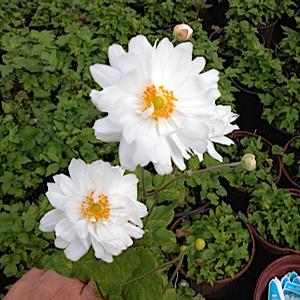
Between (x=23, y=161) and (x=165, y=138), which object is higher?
(x=165, y=138)

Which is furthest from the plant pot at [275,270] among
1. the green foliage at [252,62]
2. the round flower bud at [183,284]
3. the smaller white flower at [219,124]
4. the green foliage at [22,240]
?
the smaller white flower at [219,124]

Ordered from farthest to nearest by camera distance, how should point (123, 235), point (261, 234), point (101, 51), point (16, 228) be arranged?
point (101, 51), point (261, 234), point (16, 228), point (123, 235)

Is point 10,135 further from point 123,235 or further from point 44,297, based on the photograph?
point 123,235

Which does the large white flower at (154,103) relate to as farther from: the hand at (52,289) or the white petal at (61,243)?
the hand at (52,289)

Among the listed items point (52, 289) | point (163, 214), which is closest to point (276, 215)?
point (163, 214)

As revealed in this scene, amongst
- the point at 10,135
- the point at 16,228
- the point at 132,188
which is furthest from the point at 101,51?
the point at 132,188

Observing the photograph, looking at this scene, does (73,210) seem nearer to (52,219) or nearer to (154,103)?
(52,219)
